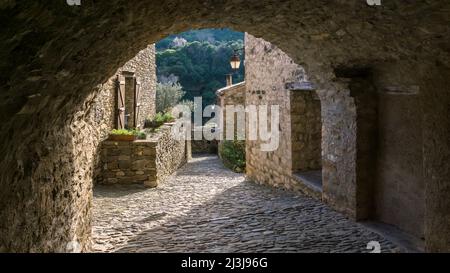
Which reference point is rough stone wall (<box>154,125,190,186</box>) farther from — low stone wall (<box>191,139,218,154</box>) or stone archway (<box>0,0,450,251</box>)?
low stone wall (<box>191,139,218,154</box>)

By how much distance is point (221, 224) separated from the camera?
5219 mm

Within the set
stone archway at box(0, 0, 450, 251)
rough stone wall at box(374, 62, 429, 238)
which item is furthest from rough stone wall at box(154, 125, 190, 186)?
rough stone wall at box(374, 62, 429, 238)

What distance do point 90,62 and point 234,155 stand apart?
11.4 m

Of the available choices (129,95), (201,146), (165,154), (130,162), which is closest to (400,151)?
(130,162)

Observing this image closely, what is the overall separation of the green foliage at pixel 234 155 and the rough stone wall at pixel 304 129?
6350 millimetres

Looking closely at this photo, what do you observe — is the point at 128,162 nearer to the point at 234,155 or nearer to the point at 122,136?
the point at 122,136

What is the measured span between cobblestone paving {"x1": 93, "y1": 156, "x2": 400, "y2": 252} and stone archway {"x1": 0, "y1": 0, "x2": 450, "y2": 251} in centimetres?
81

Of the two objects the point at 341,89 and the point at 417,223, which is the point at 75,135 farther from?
the point at 417,223

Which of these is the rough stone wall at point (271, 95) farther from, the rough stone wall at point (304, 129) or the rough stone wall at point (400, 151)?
the rough stone wall at point (400, 151)

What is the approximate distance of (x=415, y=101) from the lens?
168 inches

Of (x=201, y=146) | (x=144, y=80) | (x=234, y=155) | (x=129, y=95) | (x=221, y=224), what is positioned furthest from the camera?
(x=201, y=146)

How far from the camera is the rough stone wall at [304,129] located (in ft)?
22.7

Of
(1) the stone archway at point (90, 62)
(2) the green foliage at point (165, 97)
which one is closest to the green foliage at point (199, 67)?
(2) the green foliage at point (165, 97)
